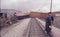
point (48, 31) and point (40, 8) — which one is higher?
point (40, 8)

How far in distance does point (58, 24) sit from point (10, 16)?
395 inches

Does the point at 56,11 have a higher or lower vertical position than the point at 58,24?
higher

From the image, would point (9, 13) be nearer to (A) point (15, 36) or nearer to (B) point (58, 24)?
(B) point (58, 24)

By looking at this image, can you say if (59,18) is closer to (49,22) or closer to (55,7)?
(55,7)

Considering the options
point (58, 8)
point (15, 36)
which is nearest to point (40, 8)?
point (58, 8)

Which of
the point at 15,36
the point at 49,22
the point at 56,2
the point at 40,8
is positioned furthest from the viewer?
the point at 40,8

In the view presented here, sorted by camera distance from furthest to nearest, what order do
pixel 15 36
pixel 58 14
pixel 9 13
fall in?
pixel 9 13 → pixel 58 14 → pixel 15 36

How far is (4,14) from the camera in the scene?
22.7m

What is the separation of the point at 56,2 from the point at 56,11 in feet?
5.41

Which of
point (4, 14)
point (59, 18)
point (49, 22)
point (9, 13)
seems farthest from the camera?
point (9, 13)

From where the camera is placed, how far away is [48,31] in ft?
33.1

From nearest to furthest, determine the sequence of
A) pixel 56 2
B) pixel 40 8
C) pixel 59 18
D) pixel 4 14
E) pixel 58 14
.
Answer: pixel 56 2
pixel 58 14
pixel 59 18
pixel 40 8
pixel 4 14

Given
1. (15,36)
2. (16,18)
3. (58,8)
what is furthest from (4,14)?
(15,36)

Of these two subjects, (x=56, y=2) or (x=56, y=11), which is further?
(x=56, y=11)
